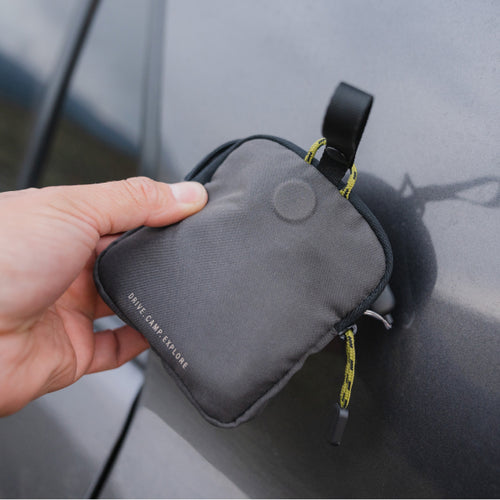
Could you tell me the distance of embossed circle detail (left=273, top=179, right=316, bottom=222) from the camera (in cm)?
65

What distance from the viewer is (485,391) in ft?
1.91

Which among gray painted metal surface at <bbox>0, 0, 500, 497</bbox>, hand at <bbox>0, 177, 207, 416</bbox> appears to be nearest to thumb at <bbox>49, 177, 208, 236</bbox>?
hand at <bbox>0, 177, 207, 416</bbox>

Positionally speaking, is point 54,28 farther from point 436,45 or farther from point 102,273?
point 436,45

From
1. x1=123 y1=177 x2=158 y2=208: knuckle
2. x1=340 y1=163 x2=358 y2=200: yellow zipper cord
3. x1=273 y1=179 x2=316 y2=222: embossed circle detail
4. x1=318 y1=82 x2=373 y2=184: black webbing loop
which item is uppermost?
x1=318 y1=82 x2=373 y2=184: black webbing loop

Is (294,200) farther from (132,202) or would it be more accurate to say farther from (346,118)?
(132,202)

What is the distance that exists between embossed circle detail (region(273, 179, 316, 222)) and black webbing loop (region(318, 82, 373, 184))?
7 cm

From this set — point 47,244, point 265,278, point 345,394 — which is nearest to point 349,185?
point 265,278

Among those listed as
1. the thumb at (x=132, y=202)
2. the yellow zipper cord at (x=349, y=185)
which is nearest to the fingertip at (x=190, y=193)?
the thumb at (x=132, y=202)

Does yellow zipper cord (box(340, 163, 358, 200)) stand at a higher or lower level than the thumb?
higher

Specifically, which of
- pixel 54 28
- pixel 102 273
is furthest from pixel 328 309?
pixel 54 28

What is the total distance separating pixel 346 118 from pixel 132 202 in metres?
0.37

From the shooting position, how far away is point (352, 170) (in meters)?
0.66

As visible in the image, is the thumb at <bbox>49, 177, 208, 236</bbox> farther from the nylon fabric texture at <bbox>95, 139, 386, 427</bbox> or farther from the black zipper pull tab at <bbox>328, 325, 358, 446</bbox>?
the black zipper pull tab at <bbox>328, 325, 358, 446</bbox>

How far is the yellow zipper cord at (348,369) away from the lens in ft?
2.14
